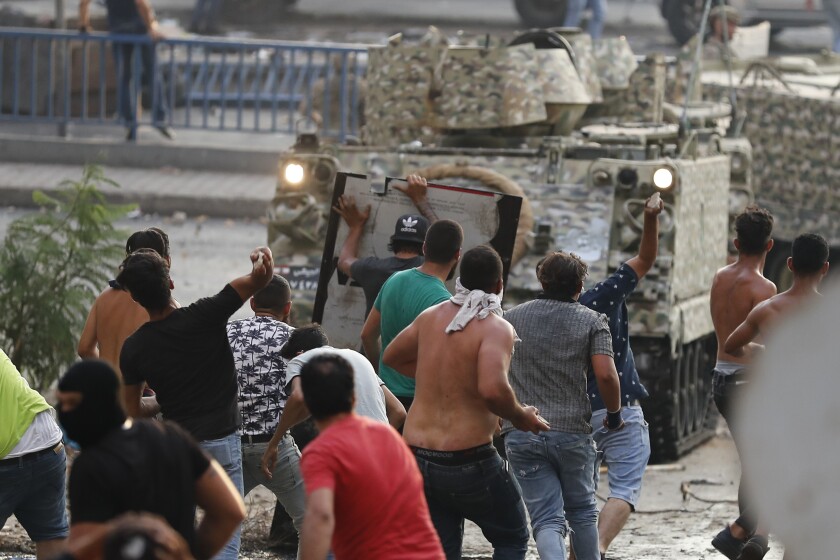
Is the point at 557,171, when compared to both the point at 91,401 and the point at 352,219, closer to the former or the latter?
the point at 352,219

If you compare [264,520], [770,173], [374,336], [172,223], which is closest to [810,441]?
[374,336]

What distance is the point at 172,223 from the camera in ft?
50.9

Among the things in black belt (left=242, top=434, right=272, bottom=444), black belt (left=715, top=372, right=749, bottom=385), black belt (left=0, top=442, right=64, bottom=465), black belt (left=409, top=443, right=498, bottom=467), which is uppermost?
black belt (left=409, top=443, right=498, bottom=467)

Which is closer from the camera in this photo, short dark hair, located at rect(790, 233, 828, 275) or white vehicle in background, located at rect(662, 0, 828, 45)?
short dark hair, located at rect(790, 233, 828, 275)

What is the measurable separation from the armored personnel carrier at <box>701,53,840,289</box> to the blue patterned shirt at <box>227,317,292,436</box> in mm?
7507

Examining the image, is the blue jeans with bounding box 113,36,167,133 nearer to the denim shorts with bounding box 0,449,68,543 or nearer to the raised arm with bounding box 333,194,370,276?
the raised arm with bounding box 333,194,370,276

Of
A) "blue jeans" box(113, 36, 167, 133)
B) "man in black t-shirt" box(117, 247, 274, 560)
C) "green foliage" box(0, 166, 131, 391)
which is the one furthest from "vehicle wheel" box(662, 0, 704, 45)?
"man in black t-shirt" box(117, 247, 274, 560)

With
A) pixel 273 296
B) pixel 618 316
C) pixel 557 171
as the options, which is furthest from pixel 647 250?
pixel 557 171

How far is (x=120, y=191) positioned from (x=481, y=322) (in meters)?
11.0

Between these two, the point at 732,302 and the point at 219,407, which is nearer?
the point at 219,407

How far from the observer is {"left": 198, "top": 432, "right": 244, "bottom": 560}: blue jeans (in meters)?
5.45

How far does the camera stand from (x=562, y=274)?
592 centimetres

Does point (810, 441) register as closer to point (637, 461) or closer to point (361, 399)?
point (361, 399)

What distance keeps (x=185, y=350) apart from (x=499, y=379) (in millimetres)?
1039
